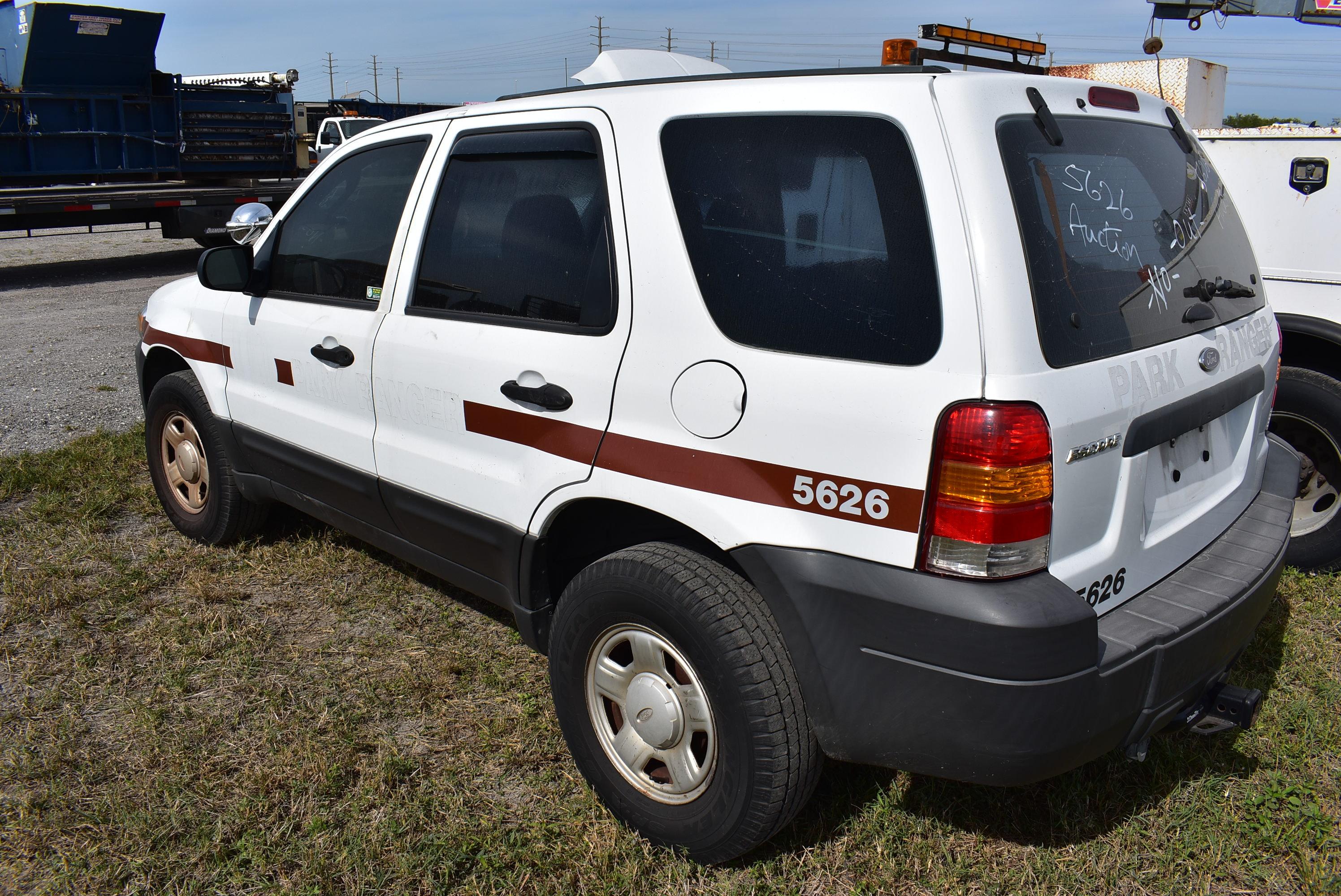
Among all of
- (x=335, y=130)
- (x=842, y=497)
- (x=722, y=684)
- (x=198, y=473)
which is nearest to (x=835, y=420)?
(x=842, y=497)

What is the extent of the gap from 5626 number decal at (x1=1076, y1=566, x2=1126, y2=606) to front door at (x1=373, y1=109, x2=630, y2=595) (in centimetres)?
118

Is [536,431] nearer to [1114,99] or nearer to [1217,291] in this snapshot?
[1114,99]

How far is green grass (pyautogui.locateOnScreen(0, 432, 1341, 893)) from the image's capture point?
250 cm

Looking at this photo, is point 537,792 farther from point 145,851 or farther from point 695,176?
point 695,176

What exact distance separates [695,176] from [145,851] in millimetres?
2224

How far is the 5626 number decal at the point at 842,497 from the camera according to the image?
202cm

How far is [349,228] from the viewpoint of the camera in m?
3.44

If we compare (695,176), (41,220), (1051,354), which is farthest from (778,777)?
(41,220)

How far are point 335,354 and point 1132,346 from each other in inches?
95.3

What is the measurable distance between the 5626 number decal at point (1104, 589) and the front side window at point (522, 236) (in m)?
1.28

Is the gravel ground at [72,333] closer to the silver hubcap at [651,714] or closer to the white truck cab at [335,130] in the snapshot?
the silver hubcap at [651,714]

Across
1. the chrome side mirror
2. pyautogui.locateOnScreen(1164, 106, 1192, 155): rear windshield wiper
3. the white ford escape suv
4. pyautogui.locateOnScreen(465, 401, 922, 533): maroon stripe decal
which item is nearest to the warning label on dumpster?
the chrome side mirror

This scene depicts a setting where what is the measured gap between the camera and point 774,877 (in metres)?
2.48

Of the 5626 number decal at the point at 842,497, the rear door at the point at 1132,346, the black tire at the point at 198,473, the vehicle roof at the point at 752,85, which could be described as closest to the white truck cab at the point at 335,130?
the black tire at the point at 198,473
